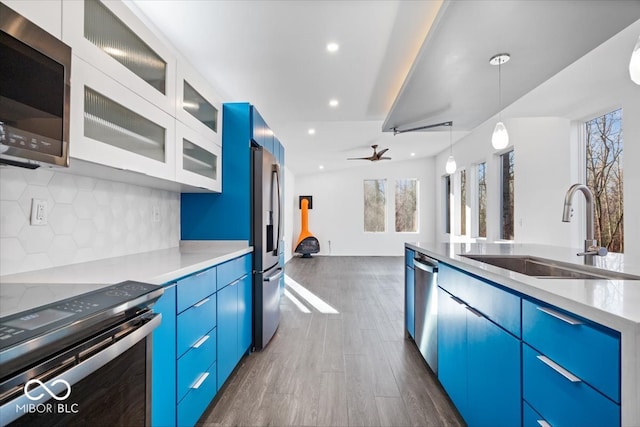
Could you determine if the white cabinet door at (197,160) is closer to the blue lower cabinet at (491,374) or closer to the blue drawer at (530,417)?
the blue lower cabinet at (491,374)

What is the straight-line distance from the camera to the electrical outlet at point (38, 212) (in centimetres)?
136

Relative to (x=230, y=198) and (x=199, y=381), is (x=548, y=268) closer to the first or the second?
(x=199, y=381)

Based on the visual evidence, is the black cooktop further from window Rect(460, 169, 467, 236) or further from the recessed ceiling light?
window Rect(460, 169, 467, 236)

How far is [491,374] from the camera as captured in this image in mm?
1295

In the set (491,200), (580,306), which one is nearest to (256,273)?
(580,306)

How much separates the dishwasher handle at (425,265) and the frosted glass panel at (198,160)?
178cm

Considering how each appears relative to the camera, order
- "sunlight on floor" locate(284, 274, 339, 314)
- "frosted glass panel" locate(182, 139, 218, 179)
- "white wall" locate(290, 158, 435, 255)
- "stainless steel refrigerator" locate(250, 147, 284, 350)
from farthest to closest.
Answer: "white wall" locate(290, 158, 435, 255) < "sunlight on floor" locate(284, 274, 339, 314) < "stainless steel refrigerator" locate(250, 147, 284, 350) < "frosted glass panel" locate(182, 139, 218, 179)

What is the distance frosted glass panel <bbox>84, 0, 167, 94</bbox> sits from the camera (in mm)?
1254

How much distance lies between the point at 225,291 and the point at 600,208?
408cm

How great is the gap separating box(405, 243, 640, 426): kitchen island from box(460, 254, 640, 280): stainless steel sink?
25 mm

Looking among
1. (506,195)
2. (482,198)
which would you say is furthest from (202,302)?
(482,198)

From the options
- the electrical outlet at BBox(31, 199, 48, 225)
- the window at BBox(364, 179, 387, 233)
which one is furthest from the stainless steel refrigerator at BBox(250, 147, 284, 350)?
the window at BBox(364, 179, 387, 233)

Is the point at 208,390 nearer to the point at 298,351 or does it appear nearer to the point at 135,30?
the point at 298,351

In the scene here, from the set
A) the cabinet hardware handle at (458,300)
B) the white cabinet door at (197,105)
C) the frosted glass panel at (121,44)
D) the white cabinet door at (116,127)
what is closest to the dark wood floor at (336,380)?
the cabinet hardware handle at (458,300)
